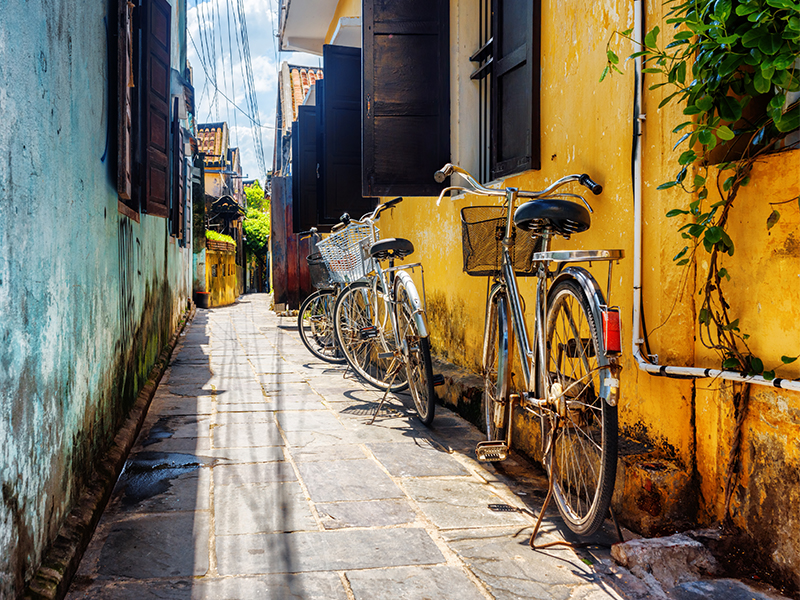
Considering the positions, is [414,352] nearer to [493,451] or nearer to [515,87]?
[493,451]

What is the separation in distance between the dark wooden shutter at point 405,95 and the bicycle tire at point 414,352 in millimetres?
968

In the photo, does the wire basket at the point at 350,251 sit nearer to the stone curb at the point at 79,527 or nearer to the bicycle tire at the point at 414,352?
the bicycle tire at the point at 414,352

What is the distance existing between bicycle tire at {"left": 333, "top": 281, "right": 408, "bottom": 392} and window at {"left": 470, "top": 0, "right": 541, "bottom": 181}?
4.64 feet

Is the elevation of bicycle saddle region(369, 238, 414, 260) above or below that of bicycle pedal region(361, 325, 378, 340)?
above

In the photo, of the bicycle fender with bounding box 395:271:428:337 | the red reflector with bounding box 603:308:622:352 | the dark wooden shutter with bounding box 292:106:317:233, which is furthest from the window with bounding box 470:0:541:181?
the dark wooden shutter with bounding box 292:106:317:233

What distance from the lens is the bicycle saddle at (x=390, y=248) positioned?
440cm

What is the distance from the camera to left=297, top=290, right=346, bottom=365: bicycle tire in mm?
7294

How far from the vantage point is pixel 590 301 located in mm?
2316

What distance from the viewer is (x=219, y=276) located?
1912 centimetres

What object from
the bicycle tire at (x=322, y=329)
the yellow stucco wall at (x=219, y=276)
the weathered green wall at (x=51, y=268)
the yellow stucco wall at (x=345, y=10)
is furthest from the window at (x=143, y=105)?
the yellow stucco wall at (x=219, y=276)

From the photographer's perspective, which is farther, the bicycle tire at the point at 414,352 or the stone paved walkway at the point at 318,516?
the bicycle tire at the point at 414,352

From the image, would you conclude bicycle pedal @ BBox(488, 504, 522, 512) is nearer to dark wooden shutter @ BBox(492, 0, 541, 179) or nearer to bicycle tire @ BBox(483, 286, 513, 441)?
bicycle tire @ BBox(483, 286, 513, 441)

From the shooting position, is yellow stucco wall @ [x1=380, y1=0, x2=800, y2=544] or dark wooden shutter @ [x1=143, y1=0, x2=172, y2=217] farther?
dark wooden shutter @ [x1=143, y1=0, x2=172, y2=217]

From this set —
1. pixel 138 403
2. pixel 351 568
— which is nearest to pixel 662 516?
pixel 351 568
